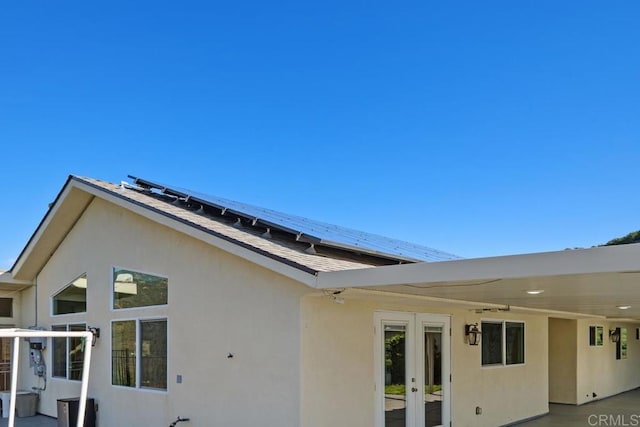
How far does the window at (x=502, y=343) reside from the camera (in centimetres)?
1041

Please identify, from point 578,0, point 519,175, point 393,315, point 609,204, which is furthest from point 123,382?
point 609,204

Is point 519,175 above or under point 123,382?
above

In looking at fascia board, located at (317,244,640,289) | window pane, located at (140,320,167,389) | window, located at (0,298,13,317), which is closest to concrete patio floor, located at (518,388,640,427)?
window pane, located at (140,320,167,389)

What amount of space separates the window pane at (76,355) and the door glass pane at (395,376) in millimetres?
6054

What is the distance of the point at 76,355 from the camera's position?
10.9 meters

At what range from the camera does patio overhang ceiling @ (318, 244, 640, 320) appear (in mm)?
3975

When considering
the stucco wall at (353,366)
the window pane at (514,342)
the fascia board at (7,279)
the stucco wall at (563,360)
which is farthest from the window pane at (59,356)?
the stucco wall at (563,360)

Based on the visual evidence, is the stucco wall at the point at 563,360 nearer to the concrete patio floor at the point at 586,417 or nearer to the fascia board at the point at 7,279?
the concrete patio floor at the point at 586,417

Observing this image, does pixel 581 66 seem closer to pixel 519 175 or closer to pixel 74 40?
pixel 519 175

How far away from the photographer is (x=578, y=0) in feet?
30.6

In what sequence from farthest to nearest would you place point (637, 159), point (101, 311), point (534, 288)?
1. point (637, 159)
2. point (101, 311)
3. point (534, 288)

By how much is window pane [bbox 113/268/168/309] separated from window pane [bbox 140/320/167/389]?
36cm

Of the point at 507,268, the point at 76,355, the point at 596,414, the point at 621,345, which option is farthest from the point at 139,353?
the point at 621,345

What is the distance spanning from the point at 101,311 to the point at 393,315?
5394 millimetres
